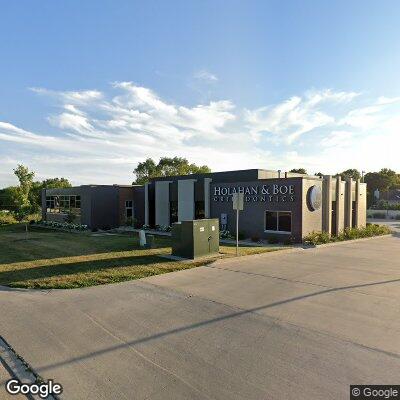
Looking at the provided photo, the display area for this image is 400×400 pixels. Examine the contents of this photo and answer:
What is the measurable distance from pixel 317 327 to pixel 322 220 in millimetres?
18218

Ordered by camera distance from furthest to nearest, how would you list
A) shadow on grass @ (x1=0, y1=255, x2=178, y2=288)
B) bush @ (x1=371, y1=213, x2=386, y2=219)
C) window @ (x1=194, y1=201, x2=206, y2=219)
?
bush @ (x1=371, y1=213, x2=386, y2=219) → window @ (x1=194, y1=201, x2=206, y2=219) → shadow on grass @ (x1=0, y1=255, x2=178, y2=288)

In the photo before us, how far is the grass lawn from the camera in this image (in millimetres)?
12219

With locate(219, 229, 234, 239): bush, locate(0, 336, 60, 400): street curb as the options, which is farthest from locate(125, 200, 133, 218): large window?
locate(0, 336, 60, 400): street curb

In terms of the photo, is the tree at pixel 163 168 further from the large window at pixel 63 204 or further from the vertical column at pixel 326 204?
the vertical column at pixel 326 204

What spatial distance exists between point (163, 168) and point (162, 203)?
52.9m

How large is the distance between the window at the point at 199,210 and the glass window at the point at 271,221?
21.4ft

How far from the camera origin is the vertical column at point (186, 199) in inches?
1147

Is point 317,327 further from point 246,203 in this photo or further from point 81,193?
point 81,193

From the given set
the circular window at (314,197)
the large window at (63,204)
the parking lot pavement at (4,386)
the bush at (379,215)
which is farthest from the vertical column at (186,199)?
the bush at (379,215)

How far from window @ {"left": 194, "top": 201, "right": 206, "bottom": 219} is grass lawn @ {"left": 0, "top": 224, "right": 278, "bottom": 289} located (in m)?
7.04

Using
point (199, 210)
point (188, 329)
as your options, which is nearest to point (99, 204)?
point (199, 210)

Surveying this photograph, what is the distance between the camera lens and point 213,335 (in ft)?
24.1

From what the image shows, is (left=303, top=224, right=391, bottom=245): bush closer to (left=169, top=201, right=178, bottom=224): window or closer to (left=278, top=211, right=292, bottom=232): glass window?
(left=278, top=211, right=292, bottom=232): glass window

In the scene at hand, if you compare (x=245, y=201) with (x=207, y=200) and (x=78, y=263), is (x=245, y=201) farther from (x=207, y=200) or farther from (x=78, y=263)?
(x=78, y=263)
